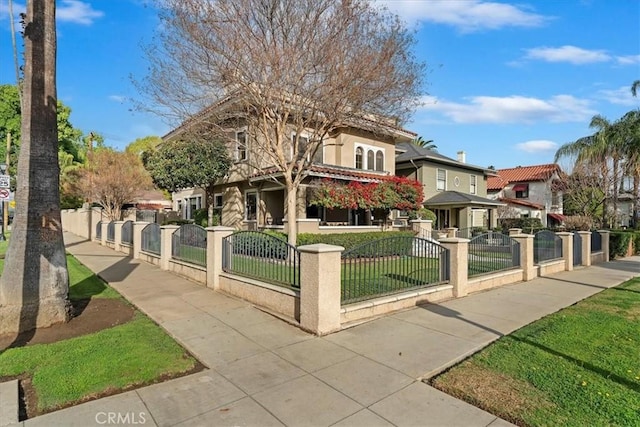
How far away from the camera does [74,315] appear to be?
6.61 meters

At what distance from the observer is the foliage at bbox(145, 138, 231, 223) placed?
17.6 meters

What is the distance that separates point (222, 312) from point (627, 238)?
21402 millimetres

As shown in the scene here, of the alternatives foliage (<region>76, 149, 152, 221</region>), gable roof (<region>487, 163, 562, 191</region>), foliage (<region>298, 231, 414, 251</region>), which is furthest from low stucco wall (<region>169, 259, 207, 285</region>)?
gable roof (<region>487, 163, 562, 191</region>)

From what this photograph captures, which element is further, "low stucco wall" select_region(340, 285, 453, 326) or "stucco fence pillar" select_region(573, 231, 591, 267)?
"stucco fence pillar" select_region(573, 231, 591, 267)

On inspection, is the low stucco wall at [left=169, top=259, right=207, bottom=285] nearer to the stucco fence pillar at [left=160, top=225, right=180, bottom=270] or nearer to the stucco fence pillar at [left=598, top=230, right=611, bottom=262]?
the stucco fence pillar at [left=160, top=225, right=180, bottom=270]

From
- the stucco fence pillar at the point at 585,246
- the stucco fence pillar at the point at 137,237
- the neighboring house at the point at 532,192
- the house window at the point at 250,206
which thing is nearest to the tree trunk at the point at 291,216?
the stucco fence pillar at the point at 137,237

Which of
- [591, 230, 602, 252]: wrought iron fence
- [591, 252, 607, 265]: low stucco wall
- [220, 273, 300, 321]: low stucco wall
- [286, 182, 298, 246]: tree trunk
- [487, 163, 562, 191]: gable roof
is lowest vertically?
[591, 252, 607, 265]: low stucco wall

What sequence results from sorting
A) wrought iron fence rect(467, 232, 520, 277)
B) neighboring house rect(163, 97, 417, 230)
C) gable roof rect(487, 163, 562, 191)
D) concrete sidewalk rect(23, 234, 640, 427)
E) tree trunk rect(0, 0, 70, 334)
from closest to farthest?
concrete sidewalk rect(23, 234, 640, 427)
tree trunk rect(0, 0, 70, 334)
wrought iron fence rect(467, 232, 520, 277)
neighboring house rect(163, 97, 417, 230)
gable roof rect(487, 163, 562, 191)

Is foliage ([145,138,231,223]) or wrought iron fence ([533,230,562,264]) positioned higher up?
foliage ([145,138,231,223])

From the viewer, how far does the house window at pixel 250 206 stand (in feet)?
63.9

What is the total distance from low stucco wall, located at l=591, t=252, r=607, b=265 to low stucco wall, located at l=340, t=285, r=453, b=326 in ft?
37.0

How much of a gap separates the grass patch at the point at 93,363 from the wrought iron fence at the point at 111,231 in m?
13.6

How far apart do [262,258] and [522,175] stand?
37834 millimetres

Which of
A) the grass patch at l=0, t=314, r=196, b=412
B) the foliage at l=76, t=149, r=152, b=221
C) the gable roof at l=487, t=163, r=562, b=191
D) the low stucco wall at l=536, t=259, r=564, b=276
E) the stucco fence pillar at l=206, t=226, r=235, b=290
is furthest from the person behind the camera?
the gable roof at l=487, t=163, r=562, b=191
